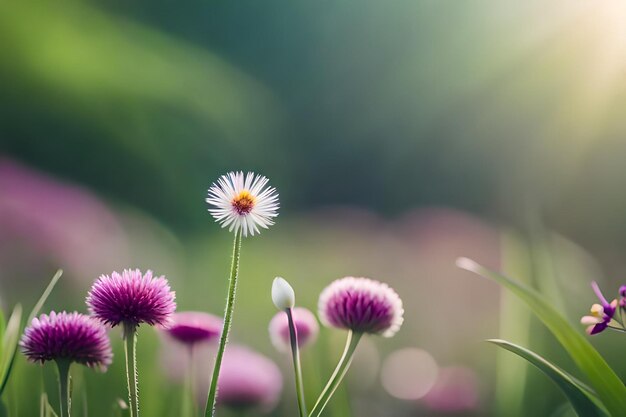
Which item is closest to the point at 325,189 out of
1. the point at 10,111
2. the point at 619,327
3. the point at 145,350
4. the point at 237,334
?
the point at 10,111

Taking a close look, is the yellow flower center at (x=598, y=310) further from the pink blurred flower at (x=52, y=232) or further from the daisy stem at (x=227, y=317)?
the pink blurred flower at (x=52, y=232)

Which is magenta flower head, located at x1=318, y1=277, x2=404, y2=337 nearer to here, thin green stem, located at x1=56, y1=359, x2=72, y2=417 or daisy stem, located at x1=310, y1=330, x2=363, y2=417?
daisy stem, located at x1=310, y1=330, x2=363, y2=417

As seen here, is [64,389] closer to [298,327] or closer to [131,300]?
[131,300]

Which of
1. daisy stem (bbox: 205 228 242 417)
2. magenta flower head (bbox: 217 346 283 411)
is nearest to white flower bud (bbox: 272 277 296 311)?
daisy stem (bbox: 205 228 242 417)

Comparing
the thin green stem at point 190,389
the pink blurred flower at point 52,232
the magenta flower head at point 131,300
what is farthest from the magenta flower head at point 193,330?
the pink blurred flower at point 52,232

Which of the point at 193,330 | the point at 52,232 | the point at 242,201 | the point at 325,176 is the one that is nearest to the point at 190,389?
the point at 193,330

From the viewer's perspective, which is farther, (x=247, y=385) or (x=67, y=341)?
(x=247, y=385)
